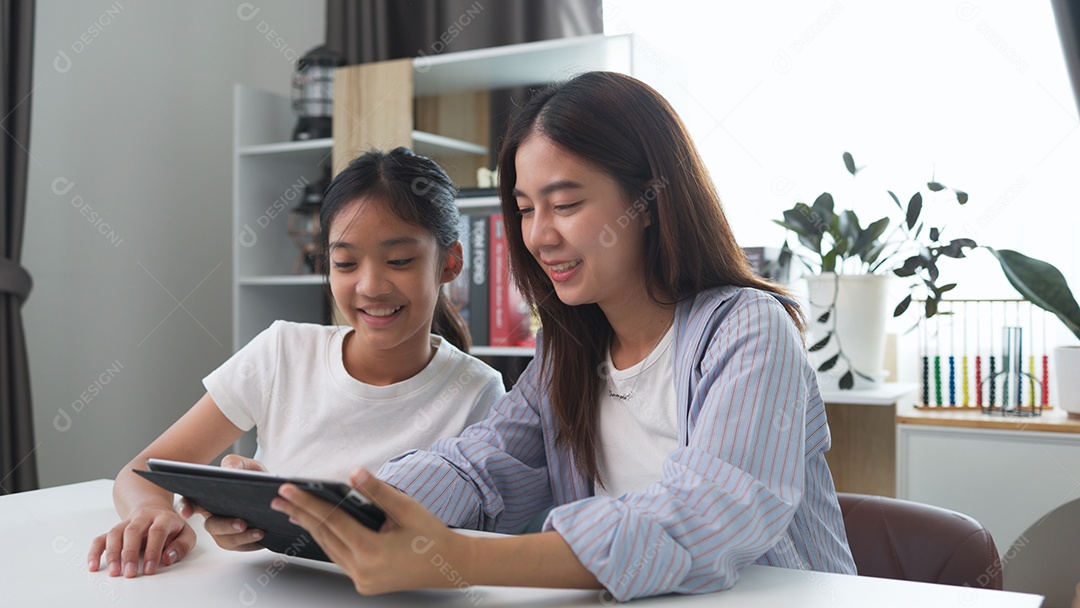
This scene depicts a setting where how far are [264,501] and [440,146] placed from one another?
1971 mm

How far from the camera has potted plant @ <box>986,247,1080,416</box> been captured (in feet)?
5.58

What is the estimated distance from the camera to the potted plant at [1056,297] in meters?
1.70

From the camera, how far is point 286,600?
790 mm

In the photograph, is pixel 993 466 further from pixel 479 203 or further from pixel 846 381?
pixel 479 203

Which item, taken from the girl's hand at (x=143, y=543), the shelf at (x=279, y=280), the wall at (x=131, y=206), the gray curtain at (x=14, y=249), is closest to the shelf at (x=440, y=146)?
the shelf at (x=279, y=280)

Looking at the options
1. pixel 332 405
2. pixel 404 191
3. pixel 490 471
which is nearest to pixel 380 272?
pixel 404 191

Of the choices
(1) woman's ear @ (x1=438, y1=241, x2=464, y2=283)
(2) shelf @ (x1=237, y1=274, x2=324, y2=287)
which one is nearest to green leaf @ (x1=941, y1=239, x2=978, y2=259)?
(1) woman's ear @ (x1=438, y1=241, x2=464, y2=283)

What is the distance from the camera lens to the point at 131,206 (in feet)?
8.66

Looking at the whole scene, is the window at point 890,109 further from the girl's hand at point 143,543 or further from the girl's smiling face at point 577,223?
the girl's hand at point 143,543

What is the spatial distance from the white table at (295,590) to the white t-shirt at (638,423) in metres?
0.26

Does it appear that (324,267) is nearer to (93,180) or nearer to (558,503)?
(558,503)

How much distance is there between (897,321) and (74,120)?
2264 mm

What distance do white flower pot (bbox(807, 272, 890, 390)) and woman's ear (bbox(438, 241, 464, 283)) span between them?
873 millimetres

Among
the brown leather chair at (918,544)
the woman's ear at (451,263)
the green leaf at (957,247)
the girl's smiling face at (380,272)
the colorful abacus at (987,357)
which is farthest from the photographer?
the colorful abacus at (987,357)
